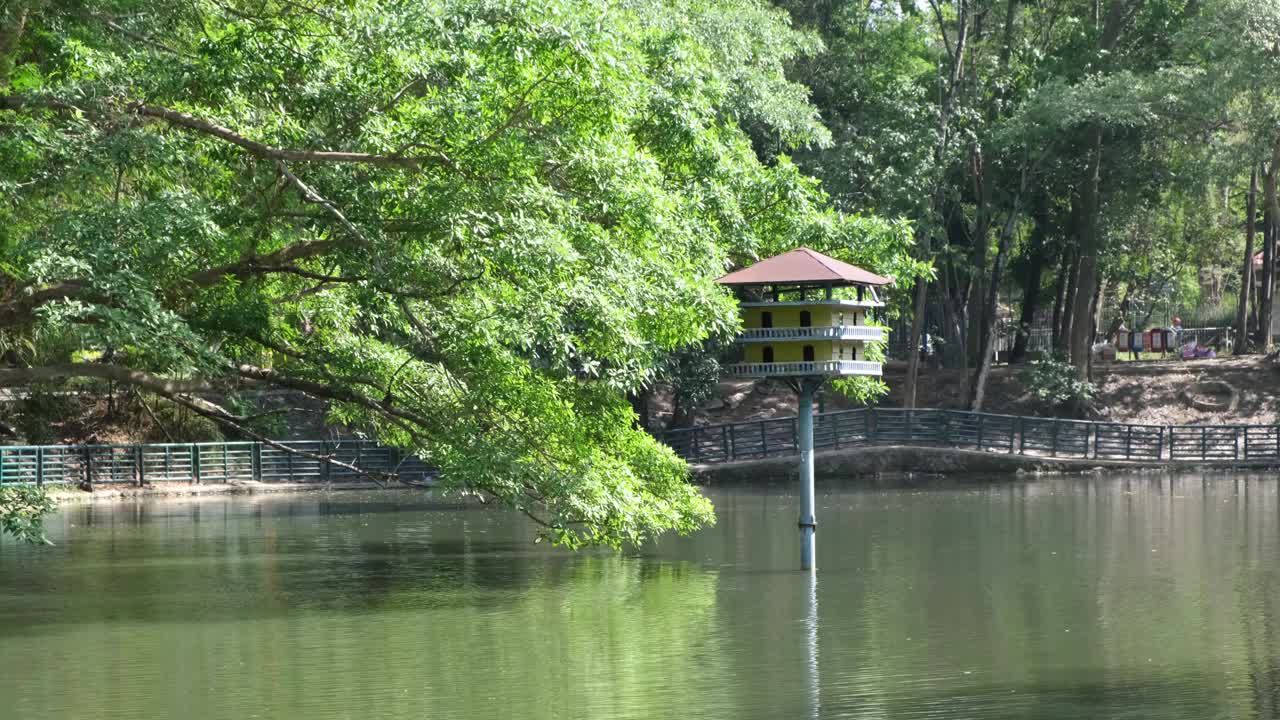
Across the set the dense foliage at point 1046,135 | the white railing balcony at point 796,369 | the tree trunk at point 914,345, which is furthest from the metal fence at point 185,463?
the white railing balcony at point 796,369

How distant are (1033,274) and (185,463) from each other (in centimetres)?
2622

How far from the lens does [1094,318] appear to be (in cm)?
A: 4628

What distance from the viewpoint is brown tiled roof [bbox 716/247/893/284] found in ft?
60.9

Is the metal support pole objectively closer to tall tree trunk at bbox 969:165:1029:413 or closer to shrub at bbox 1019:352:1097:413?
shrub at bbox 1019:352:1097:413

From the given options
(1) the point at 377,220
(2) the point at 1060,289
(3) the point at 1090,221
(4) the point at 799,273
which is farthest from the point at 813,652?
(2) the point at 1060,289

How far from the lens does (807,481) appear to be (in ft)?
65.7

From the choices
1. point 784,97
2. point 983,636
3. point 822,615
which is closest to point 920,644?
point 983,636

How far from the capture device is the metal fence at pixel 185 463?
33594 mm

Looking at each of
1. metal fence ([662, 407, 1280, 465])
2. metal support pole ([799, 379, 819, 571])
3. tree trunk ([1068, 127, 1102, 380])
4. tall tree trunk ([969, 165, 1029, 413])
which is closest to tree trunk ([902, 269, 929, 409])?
tall tree trunk ([969, 165, 1029, 413])

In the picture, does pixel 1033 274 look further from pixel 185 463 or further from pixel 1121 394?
pixel 185 463

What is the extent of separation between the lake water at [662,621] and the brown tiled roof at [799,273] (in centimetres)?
370

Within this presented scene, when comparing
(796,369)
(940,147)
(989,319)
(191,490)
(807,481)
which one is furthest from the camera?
(989,319)

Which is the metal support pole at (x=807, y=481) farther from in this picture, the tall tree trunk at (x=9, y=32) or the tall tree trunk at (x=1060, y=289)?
the tall tree trunk at (x=1060, y=289)

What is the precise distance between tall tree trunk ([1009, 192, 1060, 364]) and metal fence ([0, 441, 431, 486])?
19685 mm
